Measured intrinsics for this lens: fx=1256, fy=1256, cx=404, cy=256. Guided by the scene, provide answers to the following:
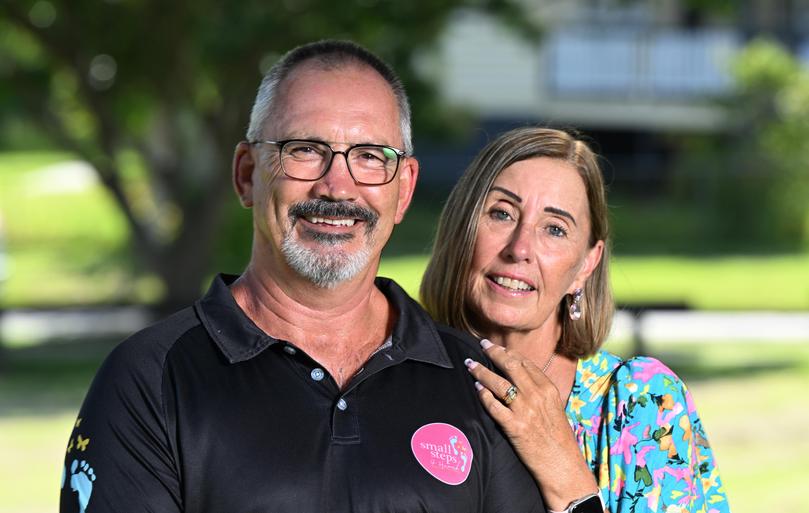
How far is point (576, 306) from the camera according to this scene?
390 cm

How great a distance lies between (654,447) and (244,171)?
52.8 inches

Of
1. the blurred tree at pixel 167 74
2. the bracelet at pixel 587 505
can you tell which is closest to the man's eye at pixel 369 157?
the bracelet at pixel 587 505

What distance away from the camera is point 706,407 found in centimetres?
1109

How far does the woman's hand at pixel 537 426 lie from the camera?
3168mm

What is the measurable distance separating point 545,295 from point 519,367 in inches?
16.3

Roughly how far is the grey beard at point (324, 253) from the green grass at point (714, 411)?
223 inches

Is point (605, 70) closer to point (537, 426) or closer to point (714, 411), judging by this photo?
point (714, 411)

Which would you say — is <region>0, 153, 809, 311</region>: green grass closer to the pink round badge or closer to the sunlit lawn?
the sunlit lawn

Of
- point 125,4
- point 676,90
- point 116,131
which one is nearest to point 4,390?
point 116,131

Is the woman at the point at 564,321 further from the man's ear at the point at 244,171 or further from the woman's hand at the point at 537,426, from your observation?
the man's ear at the point at 244,171

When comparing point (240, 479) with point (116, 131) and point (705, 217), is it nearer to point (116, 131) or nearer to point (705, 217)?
point (116, 131)

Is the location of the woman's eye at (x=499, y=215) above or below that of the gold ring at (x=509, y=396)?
above

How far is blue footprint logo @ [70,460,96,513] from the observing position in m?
2.76

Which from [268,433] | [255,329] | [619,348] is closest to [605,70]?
[619,348]
